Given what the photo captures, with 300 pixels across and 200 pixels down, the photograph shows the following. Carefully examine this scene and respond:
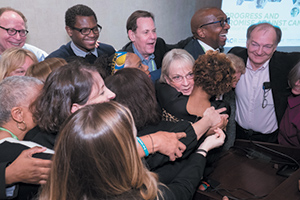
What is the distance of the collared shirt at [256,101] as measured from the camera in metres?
2.33

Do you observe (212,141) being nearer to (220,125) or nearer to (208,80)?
(220,125)

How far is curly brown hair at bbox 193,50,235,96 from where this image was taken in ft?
5.11

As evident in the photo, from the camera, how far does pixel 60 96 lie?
1199 mm

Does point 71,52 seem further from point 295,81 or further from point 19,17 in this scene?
point 295,81

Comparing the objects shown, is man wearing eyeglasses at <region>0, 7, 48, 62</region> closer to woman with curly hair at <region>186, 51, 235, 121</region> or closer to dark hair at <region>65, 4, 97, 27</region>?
dark hair at <region>65, 4, 97, 27</region>

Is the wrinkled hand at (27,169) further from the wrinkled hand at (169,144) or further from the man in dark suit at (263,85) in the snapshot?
the man in dark suit at (263,85)

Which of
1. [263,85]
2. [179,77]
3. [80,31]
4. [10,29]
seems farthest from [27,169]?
[263,85]

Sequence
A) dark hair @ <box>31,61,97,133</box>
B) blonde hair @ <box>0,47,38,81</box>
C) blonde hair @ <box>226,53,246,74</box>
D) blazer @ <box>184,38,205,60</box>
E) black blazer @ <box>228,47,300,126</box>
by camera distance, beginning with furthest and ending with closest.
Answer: blazer @ <box>184,38,205,60</box> < blonde hair @ <box>226,53,246,74</box> < black blazer @ <box>228,47,300,126</box> < blonde hair @ <box>0,47,38,81</box> < dark hair @ <box>31,61,97,133</box>

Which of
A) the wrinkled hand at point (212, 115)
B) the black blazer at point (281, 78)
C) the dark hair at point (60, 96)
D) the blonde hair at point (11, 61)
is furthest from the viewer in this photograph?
the black blazer at point (281, 78)

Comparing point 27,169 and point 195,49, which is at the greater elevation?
point 195,49

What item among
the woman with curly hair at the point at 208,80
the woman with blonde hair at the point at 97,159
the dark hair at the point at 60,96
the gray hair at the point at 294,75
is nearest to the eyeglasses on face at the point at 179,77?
the woman with curly hair at the point at 208,80

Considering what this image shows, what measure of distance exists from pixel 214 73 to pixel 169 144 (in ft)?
1.93

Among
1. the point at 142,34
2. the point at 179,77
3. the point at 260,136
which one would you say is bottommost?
the point at 260,136

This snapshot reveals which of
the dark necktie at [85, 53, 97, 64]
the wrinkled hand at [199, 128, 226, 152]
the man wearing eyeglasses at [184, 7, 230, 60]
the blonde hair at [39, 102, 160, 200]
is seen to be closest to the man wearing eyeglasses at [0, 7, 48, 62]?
the dark necktie at [85, 53, 97, 64]
